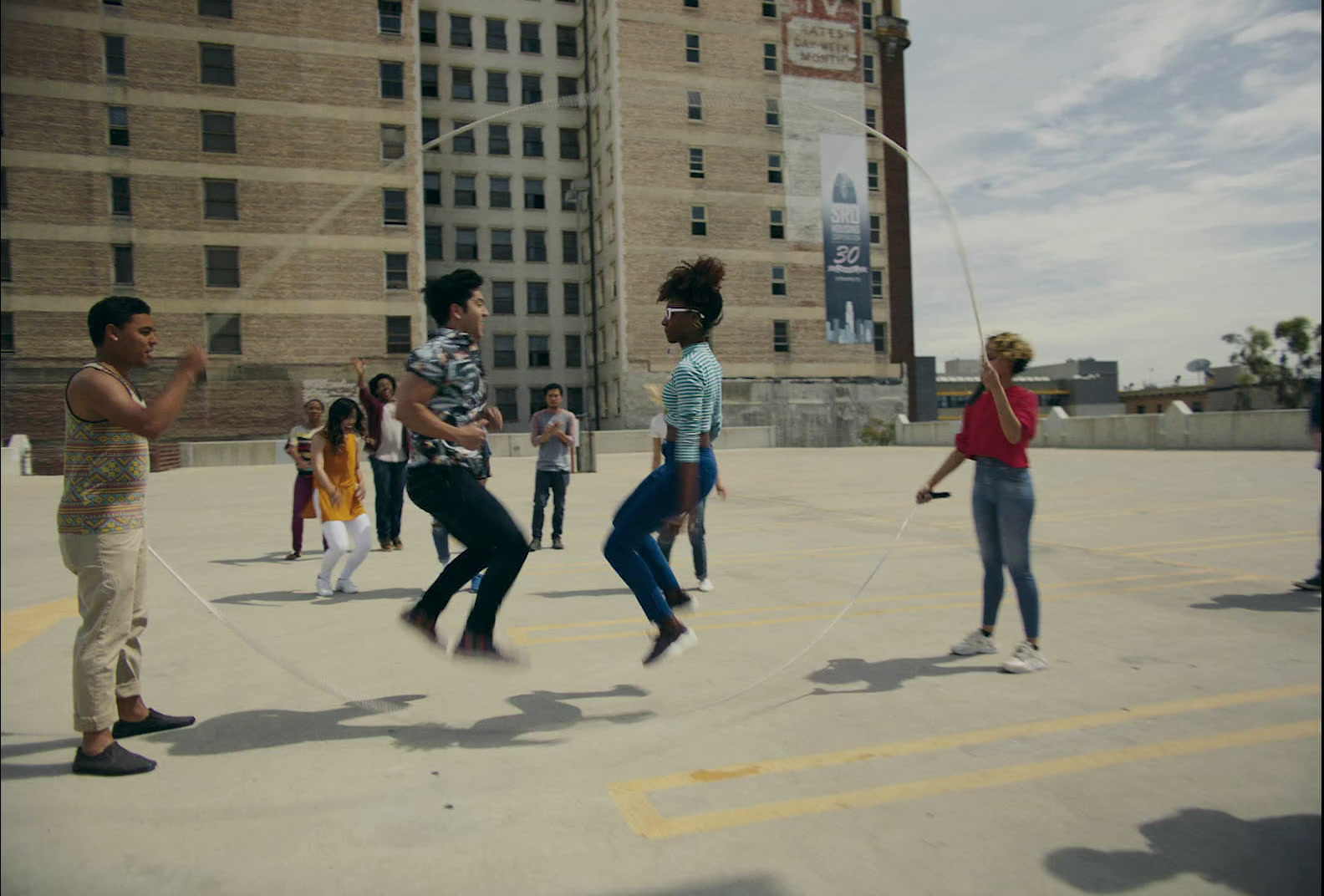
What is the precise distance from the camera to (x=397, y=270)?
484 centimetres

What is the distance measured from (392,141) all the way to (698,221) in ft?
5.93

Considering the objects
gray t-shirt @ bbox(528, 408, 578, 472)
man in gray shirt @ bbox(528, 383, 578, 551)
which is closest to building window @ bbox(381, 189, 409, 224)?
man in gray shirt @ bbox(528, 383, 578, 551)

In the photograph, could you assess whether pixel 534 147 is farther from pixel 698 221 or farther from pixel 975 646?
pixel 975 646

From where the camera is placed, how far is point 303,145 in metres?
4.36

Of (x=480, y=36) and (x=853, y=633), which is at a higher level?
(x=480, y=36)

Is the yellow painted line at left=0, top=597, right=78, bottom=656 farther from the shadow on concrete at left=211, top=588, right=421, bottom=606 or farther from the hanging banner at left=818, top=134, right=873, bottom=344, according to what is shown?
the shadow on concrete at left=211, top=588, right=421, bottom=606

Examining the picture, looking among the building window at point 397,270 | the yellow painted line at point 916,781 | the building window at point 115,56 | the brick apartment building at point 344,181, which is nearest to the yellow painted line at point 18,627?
the brick apartment building at point 344,181

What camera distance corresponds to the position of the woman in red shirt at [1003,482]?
4.85 metres

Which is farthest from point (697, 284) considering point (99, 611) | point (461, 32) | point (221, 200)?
point (461, 32)

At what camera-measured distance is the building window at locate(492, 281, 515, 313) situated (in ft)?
134

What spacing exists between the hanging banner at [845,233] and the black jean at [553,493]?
15.8 ft

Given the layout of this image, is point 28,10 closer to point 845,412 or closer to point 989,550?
point 989,550

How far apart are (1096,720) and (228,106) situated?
4.74 metres

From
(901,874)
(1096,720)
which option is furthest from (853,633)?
(901,874)
